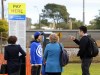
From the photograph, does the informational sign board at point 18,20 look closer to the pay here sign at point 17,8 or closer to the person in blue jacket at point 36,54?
the pay here sign at point 17,8

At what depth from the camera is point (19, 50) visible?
1357 cm

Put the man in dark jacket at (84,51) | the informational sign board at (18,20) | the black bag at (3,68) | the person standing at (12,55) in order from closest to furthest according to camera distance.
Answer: the person standing at (12,55), the black bag at (3,68), the man in dark jacket at (84,51), the informational sign board at (18,20)

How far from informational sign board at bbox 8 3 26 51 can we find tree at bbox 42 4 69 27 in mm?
91760

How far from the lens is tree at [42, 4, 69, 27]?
4365 inches

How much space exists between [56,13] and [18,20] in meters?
97.9

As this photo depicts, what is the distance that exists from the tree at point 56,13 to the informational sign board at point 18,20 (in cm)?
9176

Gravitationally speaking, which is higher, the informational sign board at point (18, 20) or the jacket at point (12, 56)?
the informational sign board at point (18, 20)

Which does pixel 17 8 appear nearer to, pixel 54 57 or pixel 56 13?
pixel 54 57

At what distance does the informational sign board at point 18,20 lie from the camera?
16.9 m

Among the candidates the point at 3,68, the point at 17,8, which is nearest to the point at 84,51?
the point at 3,68

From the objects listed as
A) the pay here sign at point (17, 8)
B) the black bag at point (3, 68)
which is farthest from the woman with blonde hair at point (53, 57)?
the pay here sign at point (17, 8)

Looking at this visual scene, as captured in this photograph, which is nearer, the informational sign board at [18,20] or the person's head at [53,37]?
the person's head at [53,37]

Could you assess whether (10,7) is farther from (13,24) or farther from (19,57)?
(19,57)

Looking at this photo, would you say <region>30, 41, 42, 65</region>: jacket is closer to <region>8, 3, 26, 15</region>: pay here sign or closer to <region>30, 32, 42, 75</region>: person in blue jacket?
<region>30, 32, 42, 75</region>: person in blue jacket
